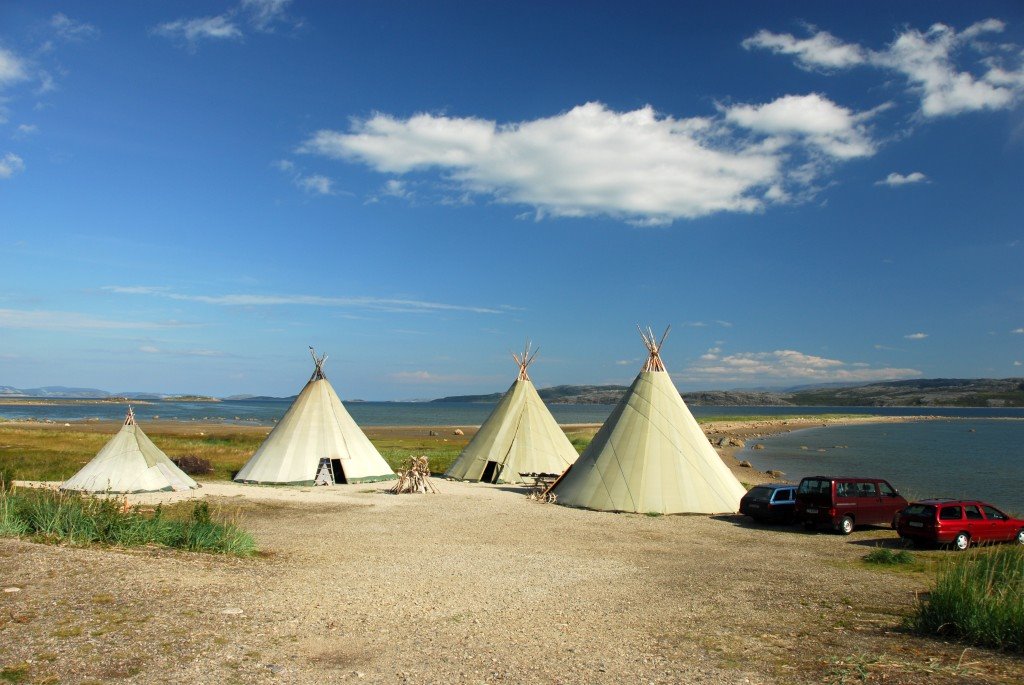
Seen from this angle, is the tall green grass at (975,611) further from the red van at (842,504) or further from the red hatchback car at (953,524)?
the red van at (842,504)

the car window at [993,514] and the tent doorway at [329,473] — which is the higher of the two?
the car window at [993,514]

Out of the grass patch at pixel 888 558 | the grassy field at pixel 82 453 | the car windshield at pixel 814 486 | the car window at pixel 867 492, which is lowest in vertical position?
the grassy field at pixel 82 453

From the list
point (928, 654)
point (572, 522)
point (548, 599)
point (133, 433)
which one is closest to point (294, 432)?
point (133, 433)

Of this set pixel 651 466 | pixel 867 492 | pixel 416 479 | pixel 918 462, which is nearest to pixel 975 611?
pixel 867 492

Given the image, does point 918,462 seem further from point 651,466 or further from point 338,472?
point 338,472

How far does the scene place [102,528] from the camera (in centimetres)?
1327

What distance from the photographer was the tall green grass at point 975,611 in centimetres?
848

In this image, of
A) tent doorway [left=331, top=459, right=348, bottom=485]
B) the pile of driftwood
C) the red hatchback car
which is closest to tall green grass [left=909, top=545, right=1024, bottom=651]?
the red hatchback car

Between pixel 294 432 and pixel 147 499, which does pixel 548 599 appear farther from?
pixel 294 432

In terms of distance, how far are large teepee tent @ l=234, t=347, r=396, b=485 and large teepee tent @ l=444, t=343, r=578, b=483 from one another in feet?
13.1

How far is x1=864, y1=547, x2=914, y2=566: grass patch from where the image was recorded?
15.0m

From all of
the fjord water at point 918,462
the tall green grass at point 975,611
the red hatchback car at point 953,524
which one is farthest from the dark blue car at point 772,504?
the fjord water at point 918,462

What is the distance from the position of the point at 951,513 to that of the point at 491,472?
18.6m

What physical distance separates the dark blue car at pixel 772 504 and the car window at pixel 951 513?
12.7ft
